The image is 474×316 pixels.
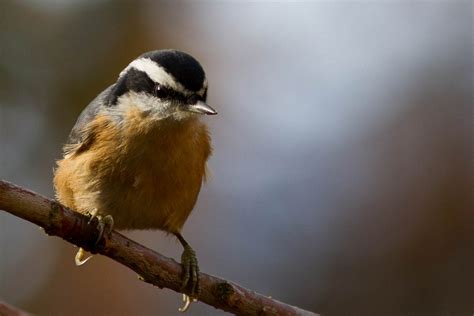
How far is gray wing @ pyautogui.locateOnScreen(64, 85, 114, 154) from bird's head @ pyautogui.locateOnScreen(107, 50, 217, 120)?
249mm

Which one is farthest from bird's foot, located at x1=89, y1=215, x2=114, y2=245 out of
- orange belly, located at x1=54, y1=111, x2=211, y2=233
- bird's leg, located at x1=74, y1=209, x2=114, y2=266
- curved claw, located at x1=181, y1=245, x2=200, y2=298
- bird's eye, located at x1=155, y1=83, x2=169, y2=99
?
bird's eye, located at x1=155, y1=83, x2=169, y2=99

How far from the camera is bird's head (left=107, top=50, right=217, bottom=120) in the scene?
3830 millimetres

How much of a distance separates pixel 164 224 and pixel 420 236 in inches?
116

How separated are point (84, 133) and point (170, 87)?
24.2 inches

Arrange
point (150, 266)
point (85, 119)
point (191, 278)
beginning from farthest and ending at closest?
point (85, 119) → point (191, 278) → point (150, 266)

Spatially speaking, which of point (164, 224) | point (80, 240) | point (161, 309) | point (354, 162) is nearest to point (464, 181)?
point (354, 162)

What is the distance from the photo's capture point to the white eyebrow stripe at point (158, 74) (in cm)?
383

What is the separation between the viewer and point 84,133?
13.8 ft

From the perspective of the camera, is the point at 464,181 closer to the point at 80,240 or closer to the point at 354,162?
the point at 354,162

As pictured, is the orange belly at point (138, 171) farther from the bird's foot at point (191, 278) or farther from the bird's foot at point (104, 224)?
the bird's foot at point (191, 278)

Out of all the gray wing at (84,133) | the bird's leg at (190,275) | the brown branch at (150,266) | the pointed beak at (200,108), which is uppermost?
the pointed beak at (200,108)

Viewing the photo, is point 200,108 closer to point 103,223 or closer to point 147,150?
point 147,150

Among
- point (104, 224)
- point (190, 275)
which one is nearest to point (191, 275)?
point (190, 275)

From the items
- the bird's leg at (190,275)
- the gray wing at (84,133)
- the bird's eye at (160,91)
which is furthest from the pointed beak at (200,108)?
the bird's leg at (190,275)
